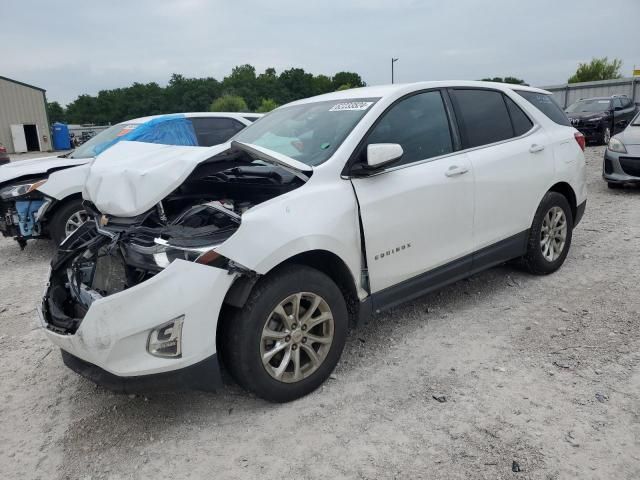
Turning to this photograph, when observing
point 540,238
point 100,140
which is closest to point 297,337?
point 540,238

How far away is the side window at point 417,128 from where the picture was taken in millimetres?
3445

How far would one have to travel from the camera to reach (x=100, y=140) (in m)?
7.48

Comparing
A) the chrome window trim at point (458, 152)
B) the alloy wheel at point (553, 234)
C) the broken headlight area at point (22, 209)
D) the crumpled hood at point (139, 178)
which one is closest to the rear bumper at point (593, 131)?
the alloy wheel at point (553, 234)

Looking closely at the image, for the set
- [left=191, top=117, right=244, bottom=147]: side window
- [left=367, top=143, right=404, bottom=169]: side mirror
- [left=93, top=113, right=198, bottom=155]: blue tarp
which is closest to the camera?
[left=367, top=143, right=404, bottom=169]: side mirror

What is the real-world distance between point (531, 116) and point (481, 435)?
3037 millimetres

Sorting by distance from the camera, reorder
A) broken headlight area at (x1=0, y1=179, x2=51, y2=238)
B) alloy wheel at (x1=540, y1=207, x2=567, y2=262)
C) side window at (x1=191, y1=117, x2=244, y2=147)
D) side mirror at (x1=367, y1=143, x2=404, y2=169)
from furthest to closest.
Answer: side window at (x1=191, y1=117, x2=244, y2=147) < broken headlight area at (x1=0, y1=179, x2=51, y2=238) < alloy wheel at (x1=540, y1=207, x2=567, y2=262) < side mirror at (x1=367, y1=143, x2=404, y2=169)

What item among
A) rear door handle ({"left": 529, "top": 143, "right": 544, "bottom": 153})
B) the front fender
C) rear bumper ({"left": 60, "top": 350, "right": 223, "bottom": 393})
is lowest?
rear bumper ({"left": 60, "top": 350, "right": 223, "bottom": 393})

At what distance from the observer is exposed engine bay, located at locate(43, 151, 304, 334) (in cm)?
264

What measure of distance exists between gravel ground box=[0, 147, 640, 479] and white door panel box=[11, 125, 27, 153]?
3641cm

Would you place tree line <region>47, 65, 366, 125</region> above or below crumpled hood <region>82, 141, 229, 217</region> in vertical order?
above

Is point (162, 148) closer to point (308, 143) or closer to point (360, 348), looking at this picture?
point (308, 143)

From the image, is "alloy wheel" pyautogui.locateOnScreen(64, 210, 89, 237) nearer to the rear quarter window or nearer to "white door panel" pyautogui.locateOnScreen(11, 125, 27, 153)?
the rear quarter window

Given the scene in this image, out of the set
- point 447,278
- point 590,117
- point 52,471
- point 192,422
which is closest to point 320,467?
point 192,422

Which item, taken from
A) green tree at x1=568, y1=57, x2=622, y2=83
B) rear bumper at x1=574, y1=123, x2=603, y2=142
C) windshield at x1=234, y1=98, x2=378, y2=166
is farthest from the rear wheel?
green tree at x1=568, y1=57, x2=622, y2=83
